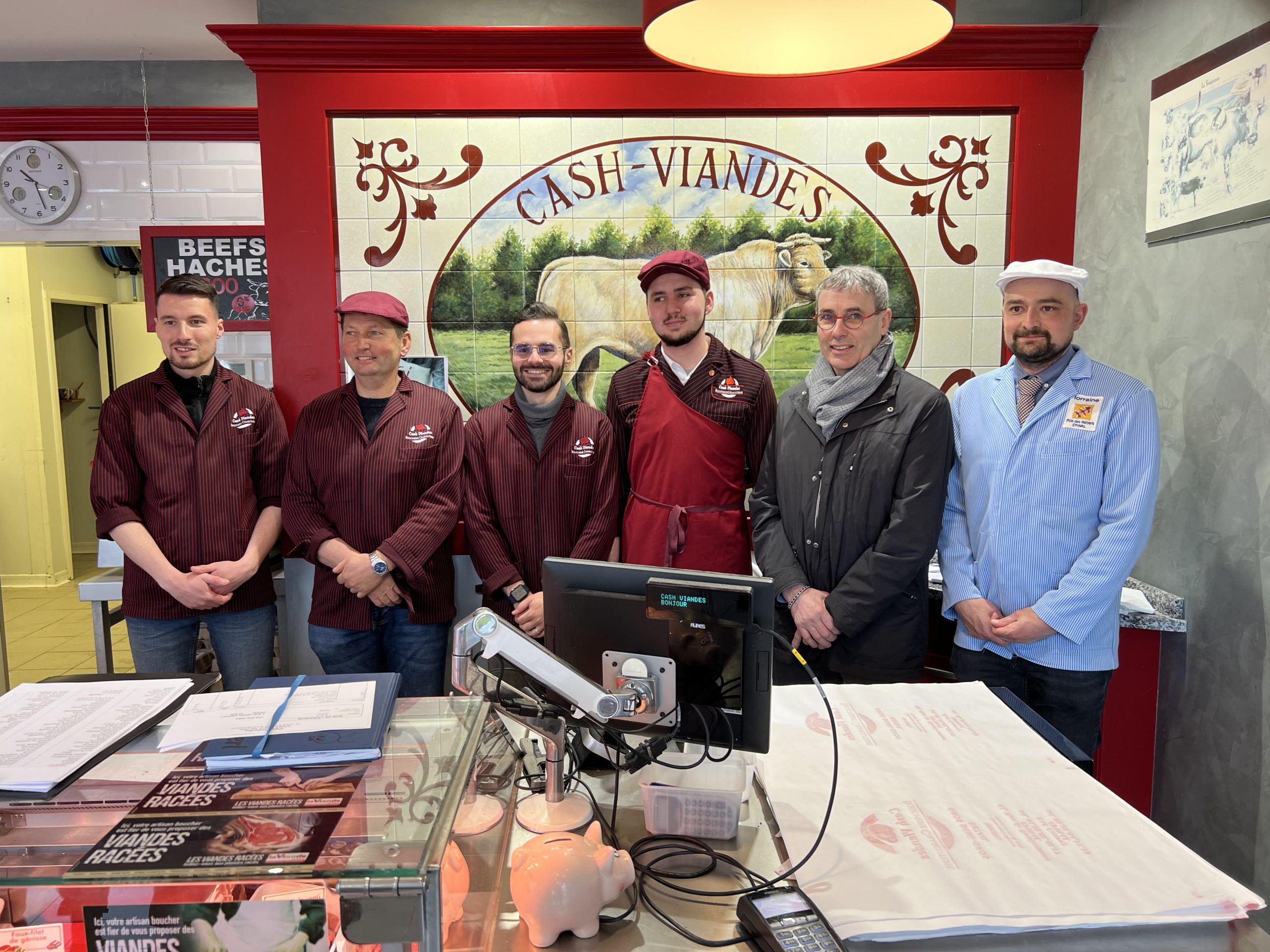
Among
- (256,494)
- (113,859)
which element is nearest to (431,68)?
(256,494)

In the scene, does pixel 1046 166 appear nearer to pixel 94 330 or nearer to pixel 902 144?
pixel 902 144

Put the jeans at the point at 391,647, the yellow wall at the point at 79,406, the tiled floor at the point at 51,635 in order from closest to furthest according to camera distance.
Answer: the jeans at the point at 391,647, the tiled floor at the point at 51,635, the yellow wall at the point at 79,406

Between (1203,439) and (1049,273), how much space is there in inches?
33.3

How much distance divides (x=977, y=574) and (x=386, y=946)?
2.11 meters

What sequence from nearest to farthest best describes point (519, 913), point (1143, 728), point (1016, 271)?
point (519, 913)
point (1016, 271)
point (1143, 728)

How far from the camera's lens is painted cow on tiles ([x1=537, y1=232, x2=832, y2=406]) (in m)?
3.61

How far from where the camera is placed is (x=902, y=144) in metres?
3.59

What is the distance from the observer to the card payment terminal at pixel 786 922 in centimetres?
106

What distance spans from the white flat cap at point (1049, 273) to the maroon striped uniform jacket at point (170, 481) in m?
2.65

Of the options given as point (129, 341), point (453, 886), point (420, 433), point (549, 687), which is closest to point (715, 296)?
point (420, 433)

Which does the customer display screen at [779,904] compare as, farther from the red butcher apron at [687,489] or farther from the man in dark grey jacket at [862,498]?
the red butcher apron at [687,489]

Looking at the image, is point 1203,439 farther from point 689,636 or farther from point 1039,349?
point 689,636

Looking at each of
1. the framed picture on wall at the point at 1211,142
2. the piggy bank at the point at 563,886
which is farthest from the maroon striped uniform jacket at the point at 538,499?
the framed picture on wall at the point at 1211,142

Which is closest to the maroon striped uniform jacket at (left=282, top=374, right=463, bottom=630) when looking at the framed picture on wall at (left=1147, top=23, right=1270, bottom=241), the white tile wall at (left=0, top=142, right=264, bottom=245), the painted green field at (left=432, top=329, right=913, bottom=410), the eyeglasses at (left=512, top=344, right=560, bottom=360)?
the eyeglasses at (left=512, top=344, right=560, bottom=360)
